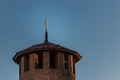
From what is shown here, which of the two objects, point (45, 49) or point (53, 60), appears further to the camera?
point (53, 60)

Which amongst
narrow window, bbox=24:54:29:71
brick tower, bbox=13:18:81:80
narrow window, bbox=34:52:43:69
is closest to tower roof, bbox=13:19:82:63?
brick tower, bbox=13:18:81:80

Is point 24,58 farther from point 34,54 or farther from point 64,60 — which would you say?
point 64,60

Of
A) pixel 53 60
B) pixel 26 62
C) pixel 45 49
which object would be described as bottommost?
pixel 26 62

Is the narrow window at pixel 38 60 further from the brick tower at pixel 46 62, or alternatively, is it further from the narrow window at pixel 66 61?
the narrow window at pixel 66 61

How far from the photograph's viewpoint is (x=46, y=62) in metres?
31.6

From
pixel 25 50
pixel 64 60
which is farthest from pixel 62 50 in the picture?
pixel 25 50

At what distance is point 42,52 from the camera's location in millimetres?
32125

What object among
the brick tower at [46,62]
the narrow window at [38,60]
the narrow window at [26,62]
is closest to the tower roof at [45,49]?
the brick tower at [46,62]

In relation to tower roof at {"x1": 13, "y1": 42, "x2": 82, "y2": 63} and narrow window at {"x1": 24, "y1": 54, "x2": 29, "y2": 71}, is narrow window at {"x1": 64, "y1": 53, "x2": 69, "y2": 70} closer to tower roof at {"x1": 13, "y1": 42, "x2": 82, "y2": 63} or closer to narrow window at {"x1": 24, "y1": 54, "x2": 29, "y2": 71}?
tower roof at {"x1": 13, "y1": 42, "x2": 82, "y2": 63}

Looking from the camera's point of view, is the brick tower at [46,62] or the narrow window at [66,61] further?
the narrow window at [66,61]

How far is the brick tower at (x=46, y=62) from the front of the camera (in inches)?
1243

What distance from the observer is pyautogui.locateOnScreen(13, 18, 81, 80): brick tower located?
3158 centimetres

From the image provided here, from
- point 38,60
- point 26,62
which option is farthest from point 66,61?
point 26,62

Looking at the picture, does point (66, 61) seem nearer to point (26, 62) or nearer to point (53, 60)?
point (53, 60)
